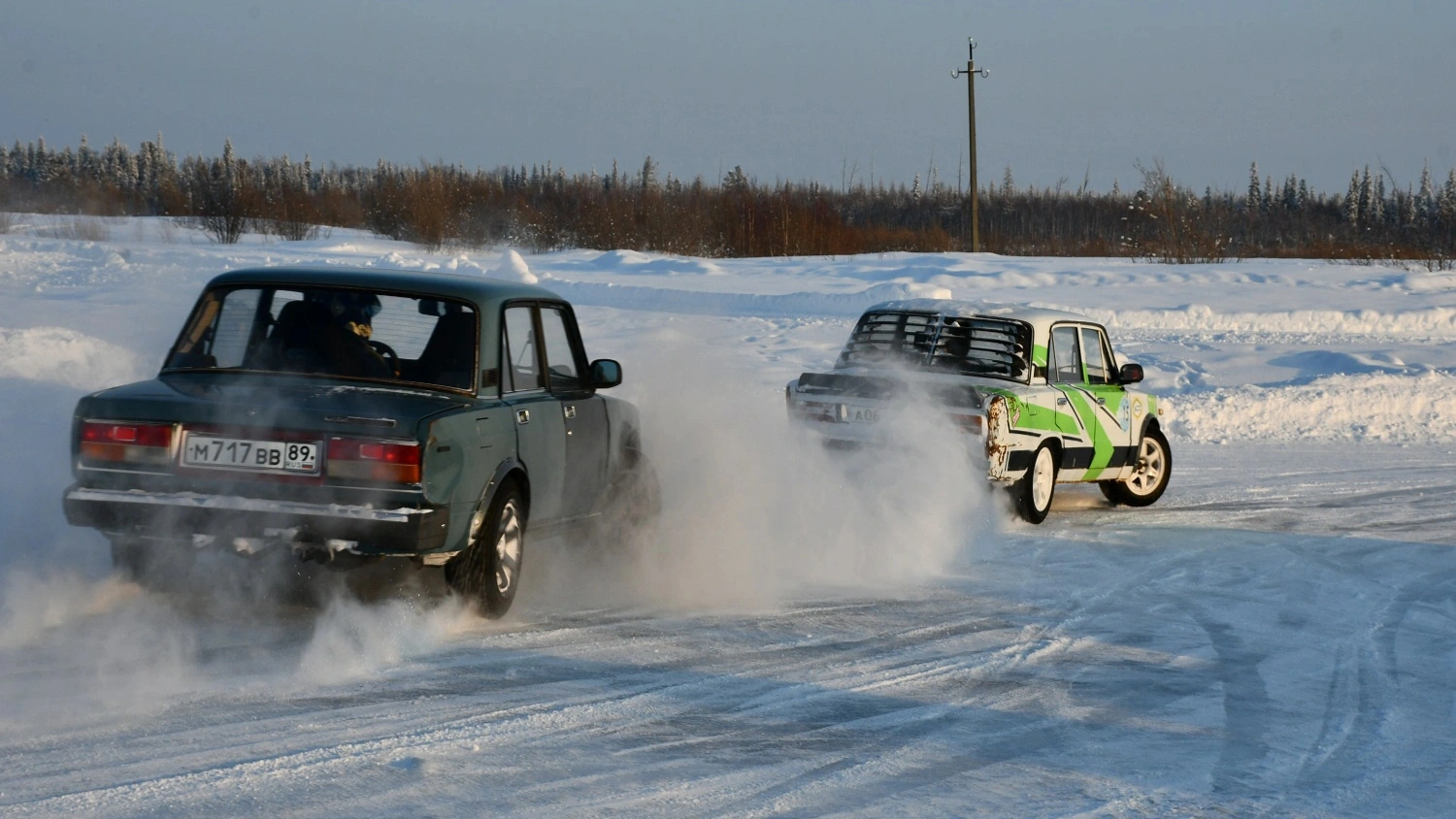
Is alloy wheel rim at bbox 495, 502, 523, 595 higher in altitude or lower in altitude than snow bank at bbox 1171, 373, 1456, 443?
higher

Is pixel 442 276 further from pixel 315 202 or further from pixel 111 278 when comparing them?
pixel 315 202

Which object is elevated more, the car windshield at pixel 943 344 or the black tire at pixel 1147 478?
the car windshield at pixel 943 344

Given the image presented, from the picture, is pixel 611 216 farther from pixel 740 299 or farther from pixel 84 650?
pixel 84 650

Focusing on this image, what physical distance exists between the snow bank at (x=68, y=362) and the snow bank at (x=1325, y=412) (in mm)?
11545

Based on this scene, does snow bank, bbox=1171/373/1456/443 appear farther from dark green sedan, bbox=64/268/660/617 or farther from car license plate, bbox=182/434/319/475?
car license plate, bbox=182/434/319/475

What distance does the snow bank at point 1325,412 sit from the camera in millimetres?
16516

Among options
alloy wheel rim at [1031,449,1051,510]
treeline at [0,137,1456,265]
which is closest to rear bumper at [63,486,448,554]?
alloy wheel rim at [1031,449,1051,510]

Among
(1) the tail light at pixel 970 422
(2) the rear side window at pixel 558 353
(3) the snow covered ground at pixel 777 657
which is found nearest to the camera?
(3) the snow covered ground at pixel 777 657

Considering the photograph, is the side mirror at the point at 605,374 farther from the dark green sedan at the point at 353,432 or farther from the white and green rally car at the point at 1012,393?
the white and green rally car at the point at 1012,393

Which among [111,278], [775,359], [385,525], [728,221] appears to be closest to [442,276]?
[385,525]

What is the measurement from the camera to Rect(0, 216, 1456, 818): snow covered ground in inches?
176

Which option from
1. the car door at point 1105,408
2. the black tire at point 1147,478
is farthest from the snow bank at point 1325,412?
the car door at point 1105,408

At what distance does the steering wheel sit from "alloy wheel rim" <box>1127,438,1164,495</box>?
7.34 meters

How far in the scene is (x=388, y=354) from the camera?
22.0 feet
